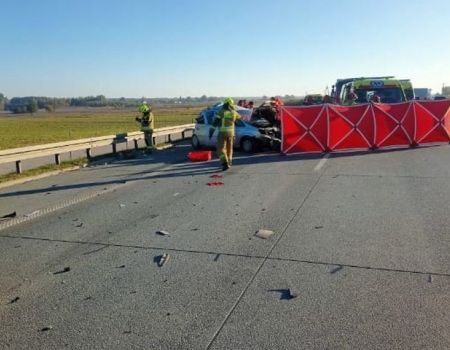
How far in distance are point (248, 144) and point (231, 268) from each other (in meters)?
11.7

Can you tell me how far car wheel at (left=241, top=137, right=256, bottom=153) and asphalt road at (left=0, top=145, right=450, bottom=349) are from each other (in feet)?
21.2

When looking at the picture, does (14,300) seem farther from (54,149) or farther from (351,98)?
(351,98)

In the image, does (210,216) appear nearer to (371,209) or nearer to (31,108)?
(371,209)

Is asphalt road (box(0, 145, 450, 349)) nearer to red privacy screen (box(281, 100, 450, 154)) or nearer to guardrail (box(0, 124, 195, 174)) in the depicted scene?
guardrail (box(0, 124, 195, 174))

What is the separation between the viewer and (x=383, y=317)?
4051 millimetres

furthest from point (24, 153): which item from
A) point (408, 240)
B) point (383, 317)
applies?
point (383, 317)

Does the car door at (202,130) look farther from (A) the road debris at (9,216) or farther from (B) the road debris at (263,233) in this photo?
(B) the road debris at (263,233)

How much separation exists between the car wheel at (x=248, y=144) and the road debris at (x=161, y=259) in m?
11.1

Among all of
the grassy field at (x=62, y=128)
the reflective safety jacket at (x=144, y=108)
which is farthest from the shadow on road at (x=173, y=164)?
the grassy field at (x=62, y=128)

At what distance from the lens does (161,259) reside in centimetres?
568

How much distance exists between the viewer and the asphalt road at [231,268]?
388 cm

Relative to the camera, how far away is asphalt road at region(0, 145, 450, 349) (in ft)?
12.7

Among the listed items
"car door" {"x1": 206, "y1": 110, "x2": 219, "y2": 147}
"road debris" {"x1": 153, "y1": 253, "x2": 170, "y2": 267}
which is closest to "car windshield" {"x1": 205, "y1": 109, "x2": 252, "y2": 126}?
"car door" {"x1": 206, "y1": 110, "x2": 219, "y2": 147}

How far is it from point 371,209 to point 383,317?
3.96m
